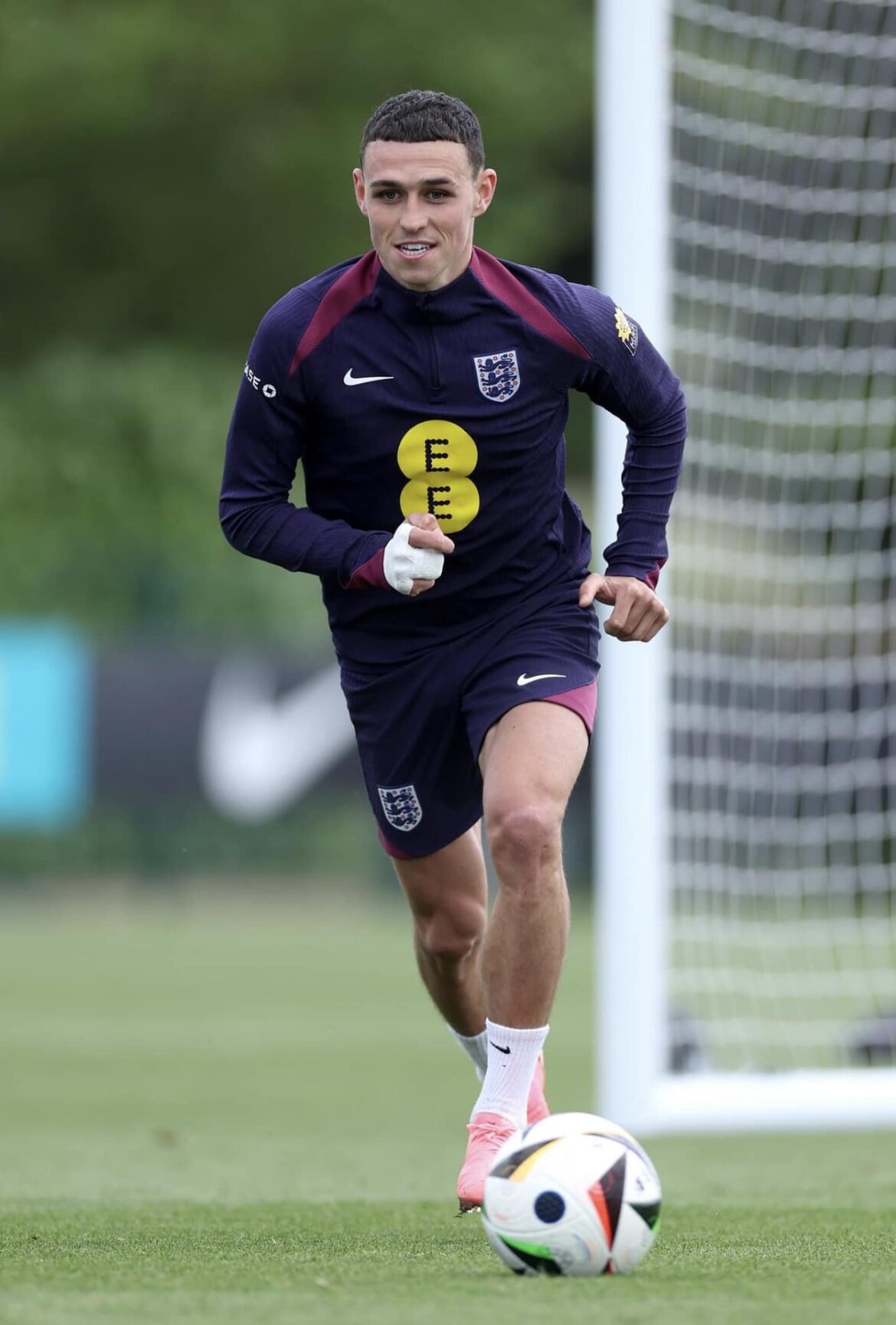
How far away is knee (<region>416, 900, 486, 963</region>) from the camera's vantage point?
18.9ft

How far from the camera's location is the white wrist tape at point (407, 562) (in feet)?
16.2

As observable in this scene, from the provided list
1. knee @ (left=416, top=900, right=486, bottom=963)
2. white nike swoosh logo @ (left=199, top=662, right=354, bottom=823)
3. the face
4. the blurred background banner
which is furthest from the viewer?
white nike swoosh logo @ (left=199, top=662, right=354, bottom=823)

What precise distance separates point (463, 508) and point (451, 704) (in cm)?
45

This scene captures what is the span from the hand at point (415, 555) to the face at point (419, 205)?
56 cm

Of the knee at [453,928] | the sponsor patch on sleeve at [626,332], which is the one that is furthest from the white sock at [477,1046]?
the sponsor patch on sleeve at [626,332]

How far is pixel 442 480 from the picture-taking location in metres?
5.22

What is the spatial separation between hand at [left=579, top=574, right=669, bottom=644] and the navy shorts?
165mm

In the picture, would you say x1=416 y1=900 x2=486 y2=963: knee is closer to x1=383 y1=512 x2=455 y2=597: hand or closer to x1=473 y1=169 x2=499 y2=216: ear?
x1=383 y1=512 x2=455 y2=597: hand

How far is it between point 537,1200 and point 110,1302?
0.78 m

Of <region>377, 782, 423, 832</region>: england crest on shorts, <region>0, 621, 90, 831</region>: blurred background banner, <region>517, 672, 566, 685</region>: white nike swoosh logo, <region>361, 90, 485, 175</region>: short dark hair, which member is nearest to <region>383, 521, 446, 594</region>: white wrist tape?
<region>517, 672, 566, 685</region>: white nike swoosh logo

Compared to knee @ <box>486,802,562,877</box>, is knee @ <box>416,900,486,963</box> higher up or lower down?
lower down

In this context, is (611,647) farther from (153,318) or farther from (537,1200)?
(153,318)

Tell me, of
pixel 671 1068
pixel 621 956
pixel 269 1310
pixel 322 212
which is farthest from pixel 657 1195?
pixel 322 212

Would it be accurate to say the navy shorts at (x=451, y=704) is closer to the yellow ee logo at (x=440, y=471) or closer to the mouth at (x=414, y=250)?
the yellow ee logo at (x=440, y=471)
